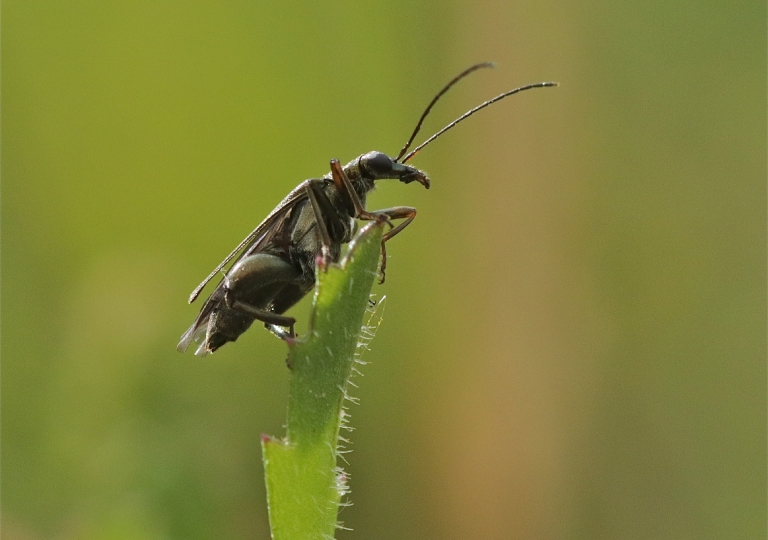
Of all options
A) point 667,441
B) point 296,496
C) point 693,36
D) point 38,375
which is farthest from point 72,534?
point 693,36

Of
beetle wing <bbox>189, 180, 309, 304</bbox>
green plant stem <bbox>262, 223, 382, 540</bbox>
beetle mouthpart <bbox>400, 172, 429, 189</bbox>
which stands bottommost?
green plant stem <bbox>262, 223, 382, 540</bbox>

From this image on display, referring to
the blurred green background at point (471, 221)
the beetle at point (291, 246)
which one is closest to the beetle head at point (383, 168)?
the beetle at point (291, 246)

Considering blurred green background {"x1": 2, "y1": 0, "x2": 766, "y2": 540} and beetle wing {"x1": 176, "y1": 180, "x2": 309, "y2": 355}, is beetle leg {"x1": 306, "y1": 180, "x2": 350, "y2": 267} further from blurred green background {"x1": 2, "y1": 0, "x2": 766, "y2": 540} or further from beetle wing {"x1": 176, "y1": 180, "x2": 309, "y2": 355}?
blurred green background {"x1": 2, "y1": 0, "x2": 766, "y2": 540}

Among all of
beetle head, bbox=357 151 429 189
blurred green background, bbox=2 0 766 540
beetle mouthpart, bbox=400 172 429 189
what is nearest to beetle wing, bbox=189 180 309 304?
beetle head, bbox=357 151 429 189

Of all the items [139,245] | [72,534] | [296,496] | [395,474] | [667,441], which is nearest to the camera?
[296,496]

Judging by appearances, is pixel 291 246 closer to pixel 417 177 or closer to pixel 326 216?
pixel 326 216

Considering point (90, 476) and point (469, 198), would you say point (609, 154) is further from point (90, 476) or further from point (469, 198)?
point (90, 476)

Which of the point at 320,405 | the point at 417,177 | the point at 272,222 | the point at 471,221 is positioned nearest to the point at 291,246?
the point at 272,222
